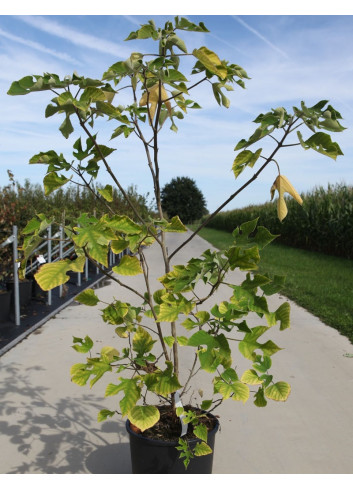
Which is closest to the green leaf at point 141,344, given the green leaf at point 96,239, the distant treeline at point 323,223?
the green leaf at point 96,239

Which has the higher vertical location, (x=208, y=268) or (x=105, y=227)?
(x=105, y=227)

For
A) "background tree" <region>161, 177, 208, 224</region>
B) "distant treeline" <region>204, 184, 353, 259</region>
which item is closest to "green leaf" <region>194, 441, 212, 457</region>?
"distant treeline" <region>204, 184, 353, 259</region>

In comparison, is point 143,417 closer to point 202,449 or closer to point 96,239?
point 202,449

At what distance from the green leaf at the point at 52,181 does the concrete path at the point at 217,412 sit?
1.60 meters

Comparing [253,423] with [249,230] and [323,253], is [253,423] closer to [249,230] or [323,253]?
[249,230]

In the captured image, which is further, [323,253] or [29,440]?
[323,253]

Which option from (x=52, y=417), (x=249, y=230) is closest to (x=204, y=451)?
(x=249, y=230)

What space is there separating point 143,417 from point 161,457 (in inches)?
14.6

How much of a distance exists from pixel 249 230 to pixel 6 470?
190cm

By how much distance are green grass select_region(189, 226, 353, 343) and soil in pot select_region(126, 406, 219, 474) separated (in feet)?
11.4

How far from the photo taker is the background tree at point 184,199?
2522 inches

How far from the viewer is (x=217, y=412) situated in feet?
10.6

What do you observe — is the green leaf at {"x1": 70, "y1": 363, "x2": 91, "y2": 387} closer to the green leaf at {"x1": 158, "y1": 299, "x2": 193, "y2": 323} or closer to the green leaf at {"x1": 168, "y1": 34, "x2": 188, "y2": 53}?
the green leaf at {"x1": 158, "y1": 299, "x2": 193, "y2": 323}

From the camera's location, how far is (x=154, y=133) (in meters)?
2.01
